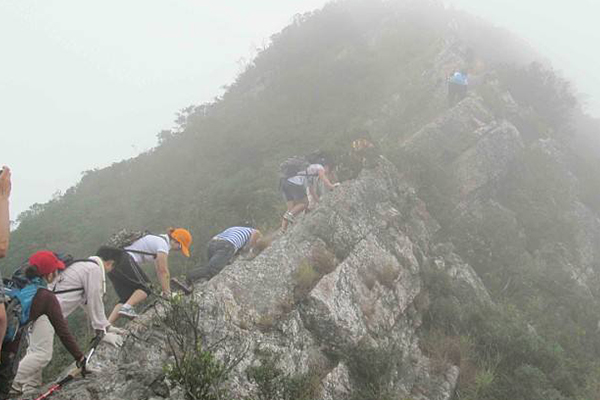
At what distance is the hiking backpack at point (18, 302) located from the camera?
465 cm

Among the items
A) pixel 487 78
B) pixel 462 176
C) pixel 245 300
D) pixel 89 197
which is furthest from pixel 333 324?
pixel 89 197

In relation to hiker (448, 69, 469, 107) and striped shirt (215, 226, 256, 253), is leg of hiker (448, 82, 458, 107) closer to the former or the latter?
hiker (448, 69, 469, 107)

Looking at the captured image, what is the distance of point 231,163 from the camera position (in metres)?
16.6

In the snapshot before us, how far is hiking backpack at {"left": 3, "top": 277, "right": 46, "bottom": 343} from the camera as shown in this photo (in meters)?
4.65

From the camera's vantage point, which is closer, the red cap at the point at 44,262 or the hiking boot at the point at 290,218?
the red cap at the point at 44,262

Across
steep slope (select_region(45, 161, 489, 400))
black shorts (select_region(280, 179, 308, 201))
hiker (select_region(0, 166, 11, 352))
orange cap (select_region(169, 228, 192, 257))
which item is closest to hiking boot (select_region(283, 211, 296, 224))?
black shorts (select_region(280, 179, 308, 201))

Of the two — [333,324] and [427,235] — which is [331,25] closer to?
[427,235]

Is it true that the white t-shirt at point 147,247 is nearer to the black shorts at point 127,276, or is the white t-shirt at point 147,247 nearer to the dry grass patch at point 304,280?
the black shorts at point 127,276

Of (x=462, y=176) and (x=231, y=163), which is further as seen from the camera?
(x=231, y=163)

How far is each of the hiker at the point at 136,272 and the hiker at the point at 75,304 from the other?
76 centimetres

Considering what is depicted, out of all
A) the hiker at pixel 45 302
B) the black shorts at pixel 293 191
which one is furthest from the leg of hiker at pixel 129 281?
the black shorts at pixel 293 191

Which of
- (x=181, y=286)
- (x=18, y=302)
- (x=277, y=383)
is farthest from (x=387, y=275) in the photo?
(x=18, y=302)

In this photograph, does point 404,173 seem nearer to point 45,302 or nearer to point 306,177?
point 306,177

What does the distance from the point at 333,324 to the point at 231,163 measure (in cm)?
1045
